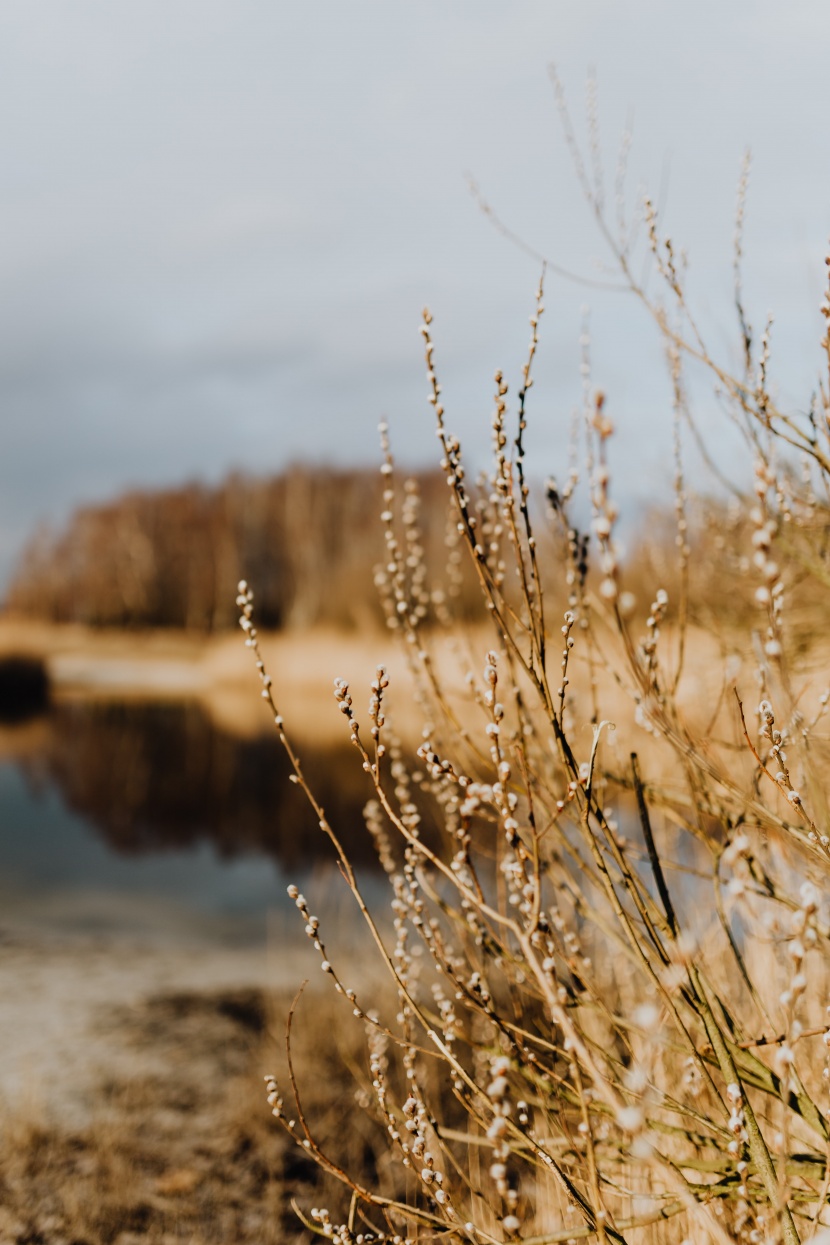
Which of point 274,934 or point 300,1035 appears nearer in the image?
point 300,1035

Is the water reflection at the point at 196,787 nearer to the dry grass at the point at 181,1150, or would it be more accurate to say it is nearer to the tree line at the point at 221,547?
the dry grass at the point at 181,1150

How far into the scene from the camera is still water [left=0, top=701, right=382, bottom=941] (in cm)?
902

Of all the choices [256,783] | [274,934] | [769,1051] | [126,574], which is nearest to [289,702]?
[256,783]

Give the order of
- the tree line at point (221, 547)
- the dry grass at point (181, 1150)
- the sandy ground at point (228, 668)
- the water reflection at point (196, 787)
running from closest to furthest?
the dry grass at point (181, 1150) < the water reflection at point (196, 787) < the sandy ground at point (228, 668) < the tree line at point (221, 547)

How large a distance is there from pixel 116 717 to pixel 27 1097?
→ 20675 mm

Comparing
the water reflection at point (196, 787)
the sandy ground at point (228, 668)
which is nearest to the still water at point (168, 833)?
the water reflection at point (196, 787)

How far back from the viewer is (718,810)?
217 centimetres

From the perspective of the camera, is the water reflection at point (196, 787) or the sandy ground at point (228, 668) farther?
the sandy ground at point (228, 668)

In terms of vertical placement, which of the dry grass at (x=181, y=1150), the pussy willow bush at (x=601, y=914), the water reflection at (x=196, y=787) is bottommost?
the water reflection at (x=196, y=787)

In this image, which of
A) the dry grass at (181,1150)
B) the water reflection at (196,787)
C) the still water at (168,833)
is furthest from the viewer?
the water reflection at (196,787)

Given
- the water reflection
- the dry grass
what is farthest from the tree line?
the dry grass

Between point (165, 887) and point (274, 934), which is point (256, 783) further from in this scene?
point (274, 934)

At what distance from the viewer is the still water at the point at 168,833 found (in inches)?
355

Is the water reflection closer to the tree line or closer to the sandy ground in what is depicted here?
the sandy ground
